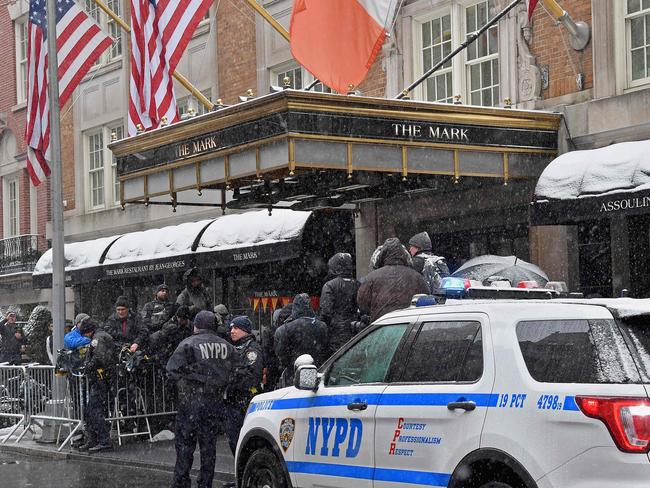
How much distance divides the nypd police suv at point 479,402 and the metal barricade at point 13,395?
9984 mm

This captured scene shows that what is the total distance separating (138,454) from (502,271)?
17.4 ft

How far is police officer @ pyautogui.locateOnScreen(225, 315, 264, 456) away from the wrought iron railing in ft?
62.7

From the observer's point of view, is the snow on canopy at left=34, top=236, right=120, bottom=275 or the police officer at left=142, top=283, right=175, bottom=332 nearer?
the police officer at left=142, top=283, right=175, bottom=332

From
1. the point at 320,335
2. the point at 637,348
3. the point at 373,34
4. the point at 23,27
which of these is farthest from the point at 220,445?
the point at 23,27

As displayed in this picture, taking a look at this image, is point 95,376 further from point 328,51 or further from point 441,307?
point 441,307

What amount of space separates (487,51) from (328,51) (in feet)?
12.5

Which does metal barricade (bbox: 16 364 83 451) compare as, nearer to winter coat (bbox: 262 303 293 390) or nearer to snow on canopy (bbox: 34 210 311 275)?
winter coat (bbox: 262 303 293 390)

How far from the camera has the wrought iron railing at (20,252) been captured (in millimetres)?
30156

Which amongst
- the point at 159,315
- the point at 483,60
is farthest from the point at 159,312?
the point at 483,60

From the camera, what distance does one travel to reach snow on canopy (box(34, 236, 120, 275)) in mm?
24328

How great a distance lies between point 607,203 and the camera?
12.8m

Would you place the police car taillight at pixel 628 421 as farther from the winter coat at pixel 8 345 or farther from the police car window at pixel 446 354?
the winter coat at pixel 8 345

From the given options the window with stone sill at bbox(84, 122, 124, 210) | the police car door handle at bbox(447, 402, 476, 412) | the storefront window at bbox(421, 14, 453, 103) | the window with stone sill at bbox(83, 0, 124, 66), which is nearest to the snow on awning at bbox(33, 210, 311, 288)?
the window with stone sill at bbox(84, 122, 124, 210)

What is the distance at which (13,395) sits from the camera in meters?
17.8
